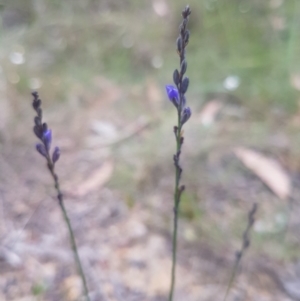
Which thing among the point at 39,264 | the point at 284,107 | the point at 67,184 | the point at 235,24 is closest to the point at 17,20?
the point at 235,24

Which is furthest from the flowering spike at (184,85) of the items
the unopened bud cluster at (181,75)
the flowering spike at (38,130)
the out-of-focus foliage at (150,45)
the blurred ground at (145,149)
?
the out-of-focus foliage at (150,45)

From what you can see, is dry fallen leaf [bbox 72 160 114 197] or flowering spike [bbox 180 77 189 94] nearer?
flowering spike [bbox 180 77 189 94]

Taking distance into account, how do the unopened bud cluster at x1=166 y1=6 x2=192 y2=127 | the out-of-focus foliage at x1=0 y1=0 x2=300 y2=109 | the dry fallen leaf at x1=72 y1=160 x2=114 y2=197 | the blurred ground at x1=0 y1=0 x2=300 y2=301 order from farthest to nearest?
the out-of-focus foliage at x1=0 y1=0 x2=300 y2=109
the dry fallen leaf at x1=72 y1=160 x2=114 y2=197
the blurred ground at x1=0 y1=0 x2=300 y2=301
the unopened bud cluster at x1=166 y1=6 x2=192 y2=127

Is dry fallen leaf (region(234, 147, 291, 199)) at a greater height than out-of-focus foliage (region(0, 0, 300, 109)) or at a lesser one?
lesser

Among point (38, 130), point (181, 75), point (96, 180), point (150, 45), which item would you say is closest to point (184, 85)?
point (181, 75)

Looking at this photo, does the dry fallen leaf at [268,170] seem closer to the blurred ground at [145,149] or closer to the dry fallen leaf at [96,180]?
the blurred ground at [145,149]

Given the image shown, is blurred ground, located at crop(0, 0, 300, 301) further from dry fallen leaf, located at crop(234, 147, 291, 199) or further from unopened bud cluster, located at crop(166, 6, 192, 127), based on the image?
unopened bud cluster, located at crop(166, 6, 192, 127)

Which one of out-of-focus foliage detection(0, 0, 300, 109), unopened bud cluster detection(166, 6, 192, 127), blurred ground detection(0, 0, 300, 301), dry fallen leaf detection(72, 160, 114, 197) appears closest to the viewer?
unopened bud cluster detection(166, 6, 192, 127)

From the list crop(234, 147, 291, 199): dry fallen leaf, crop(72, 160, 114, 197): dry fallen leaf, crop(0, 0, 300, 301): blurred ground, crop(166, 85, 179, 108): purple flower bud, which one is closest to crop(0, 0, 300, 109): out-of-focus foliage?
crop(0, 0, 300, 301): blurred ground

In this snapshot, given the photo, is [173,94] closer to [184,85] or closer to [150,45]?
[184,85]

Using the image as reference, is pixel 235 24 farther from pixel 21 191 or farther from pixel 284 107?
pixel 21 191
